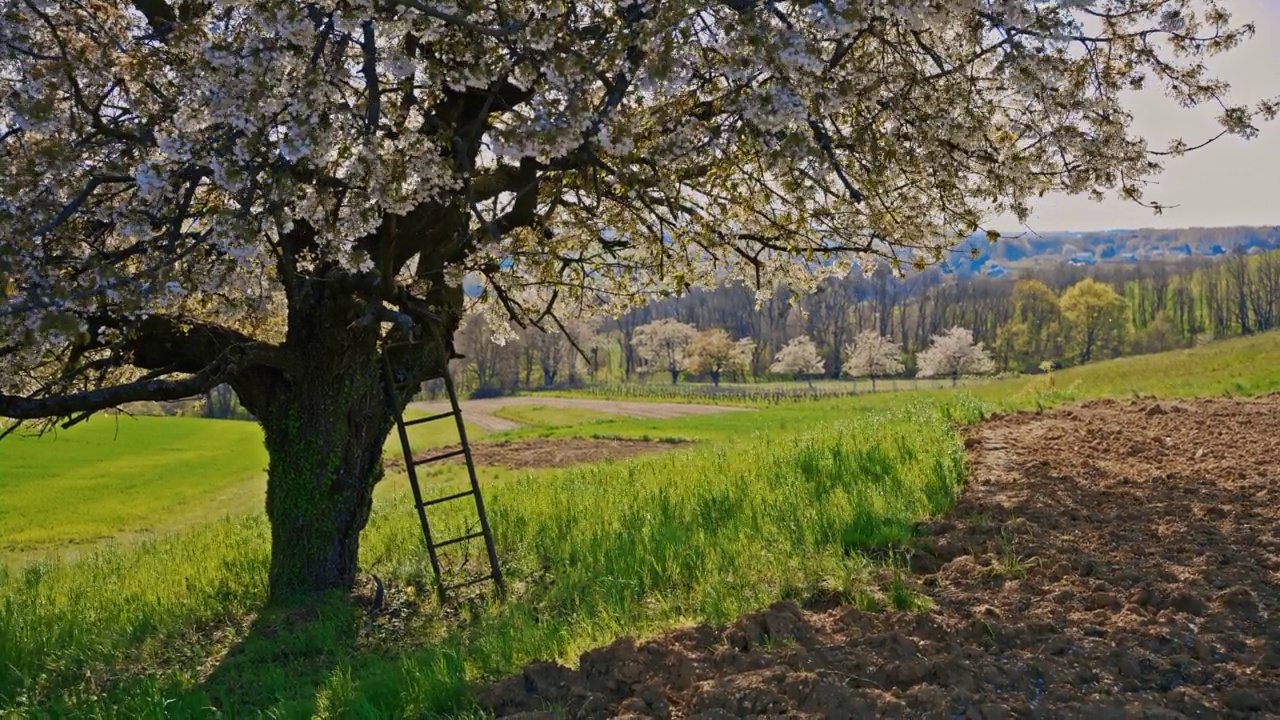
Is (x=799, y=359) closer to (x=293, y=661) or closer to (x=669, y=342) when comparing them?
(x=669, y=342)

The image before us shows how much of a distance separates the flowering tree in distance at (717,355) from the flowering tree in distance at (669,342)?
6031 mm

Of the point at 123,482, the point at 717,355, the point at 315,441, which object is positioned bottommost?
the point at 123,482

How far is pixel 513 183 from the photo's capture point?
7.50m

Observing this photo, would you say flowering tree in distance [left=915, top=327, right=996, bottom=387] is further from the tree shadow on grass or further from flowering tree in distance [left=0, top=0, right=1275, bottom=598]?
the tree shadow on grass

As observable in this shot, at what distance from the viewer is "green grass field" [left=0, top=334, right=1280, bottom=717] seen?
16.1 ft

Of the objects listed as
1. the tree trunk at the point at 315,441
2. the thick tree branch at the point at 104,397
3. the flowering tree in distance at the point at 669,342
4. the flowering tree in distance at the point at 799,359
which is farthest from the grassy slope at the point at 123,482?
the flowering tree in distance at the point at 669,342

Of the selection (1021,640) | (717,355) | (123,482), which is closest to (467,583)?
(1021,640)

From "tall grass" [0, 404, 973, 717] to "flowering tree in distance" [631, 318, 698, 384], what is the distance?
99.3 m

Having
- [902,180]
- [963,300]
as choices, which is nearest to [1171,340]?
[963,300]

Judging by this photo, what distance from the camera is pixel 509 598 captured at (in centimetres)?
720

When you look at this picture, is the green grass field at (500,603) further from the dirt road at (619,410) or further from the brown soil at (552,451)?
the dirt road at (619,410)

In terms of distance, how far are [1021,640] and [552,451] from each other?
22.9 m

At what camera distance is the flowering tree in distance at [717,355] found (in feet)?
322

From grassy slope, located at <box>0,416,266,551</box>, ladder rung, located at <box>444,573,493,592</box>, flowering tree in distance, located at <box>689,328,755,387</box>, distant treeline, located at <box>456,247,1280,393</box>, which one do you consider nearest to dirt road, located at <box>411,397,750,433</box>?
grassy slope, located at <box>0,416,266,551</box>
